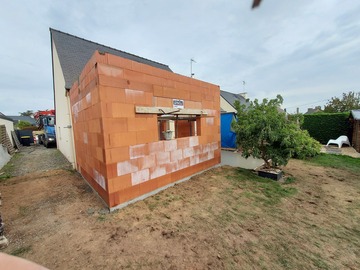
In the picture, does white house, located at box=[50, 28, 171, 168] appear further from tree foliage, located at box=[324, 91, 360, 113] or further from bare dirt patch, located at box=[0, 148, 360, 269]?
tree foliage, located at box=[324, 91, 360, 113]

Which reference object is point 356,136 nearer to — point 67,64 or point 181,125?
point 181,125

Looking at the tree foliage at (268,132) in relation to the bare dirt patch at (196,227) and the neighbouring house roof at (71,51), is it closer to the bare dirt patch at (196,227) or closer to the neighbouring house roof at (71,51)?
the bare dirt patch at (196,227)

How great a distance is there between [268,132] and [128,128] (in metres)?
4.21

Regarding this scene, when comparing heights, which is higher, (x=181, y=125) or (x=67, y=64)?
(x=67, y=64)

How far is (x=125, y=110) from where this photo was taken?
357cm

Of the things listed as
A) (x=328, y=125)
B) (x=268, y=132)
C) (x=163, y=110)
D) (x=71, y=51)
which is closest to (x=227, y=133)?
(x=268, y=132)

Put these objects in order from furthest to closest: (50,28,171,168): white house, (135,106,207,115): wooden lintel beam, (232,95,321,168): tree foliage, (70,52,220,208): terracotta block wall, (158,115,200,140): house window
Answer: (50,28,171,168): white house < (158,115,200,140): house window < (232,95,321,168): tree foliage < (135,106,207,115): wooden lintel beam < (70,52,220,208): terracotta block wall

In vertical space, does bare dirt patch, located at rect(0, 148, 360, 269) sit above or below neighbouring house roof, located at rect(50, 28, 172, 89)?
below

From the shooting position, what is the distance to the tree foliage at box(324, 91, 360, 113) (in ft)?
57.9

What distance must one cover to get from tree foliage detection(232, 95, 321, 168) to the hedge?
925 cm

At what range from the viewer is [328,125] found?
11.6 meters

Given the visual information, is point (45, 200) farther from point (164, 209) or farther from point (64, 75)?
point (64, 75)

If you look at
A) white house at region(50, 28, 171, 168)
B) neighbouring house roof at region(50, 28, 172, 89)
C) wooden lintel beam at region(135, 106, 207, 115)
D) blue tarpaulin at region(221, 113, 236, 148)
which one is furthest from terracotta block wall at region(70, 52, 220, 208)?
blue tarpaulin at region(221, 113, 236, 148)

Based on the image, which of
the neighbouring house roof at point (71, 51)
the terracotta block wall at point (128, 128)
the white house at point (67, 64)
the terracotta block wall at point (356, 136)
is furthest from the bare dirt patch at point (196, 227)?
the terracotta block wall at point (356, 136)
